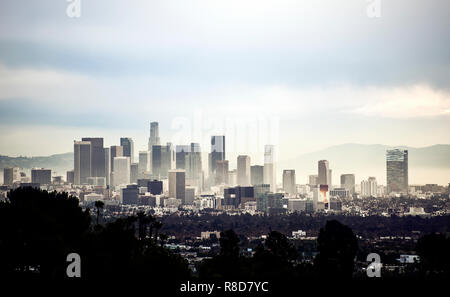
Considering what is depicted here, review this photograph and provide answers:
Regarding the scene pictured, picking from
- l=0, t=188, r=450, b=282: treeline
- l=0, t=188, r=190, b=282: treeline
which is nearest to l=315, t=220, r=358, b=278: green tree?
l=0, t=188, r=450, b=282: treeline

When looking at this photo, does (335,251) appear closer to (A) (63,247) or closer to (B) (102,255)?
(B) (102,255)

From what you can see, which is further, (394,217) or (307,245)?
(394,217)

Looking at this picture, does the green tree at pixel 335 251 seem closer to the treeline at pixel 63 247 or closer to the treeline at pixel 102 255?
the treeline at pixel 102 255

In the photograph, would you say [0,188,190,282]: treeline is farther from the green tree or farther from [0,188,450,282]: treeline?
the green tree

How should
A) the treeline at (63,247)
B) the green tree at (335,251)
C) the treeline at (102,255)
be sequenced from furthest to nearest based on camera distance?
the green tree at (335,251), the treeline at (102,255), the treeline at (63,247)

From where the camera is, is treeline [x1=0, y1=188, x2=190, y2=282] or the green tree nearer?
treeline [x1=0, y1=188, x2=190, y2=282]

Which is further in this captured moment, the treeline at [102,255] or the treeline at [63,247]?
the treeline at [102,255]

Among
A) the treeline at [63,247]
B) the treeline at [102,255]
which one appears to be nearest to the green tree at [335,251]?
the treeline at [102,255]

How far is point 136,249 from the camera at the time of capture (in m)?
39.8

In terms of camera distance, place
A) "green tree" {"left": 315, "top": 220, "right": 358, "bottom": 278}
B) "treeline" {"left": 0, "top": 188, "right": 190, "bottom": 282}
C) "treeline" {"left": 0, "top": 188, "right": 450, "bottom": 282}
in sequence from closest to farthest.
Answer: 1. "treeline" {"left": 0, "top": 188, "right": 190, "bottom": 282}
2. "treeline" {"left": 0, "top": 188, "right": 450, "bottom": 282}
3. "green tree" {"left": 315, "top": 220, "right": 358, "bottom": 278}
